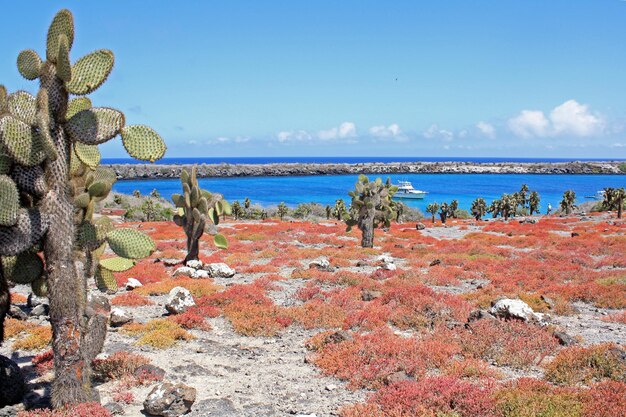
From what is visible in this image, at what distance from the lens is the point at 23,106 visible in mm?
7184

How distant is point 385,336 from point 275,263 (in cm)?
1323

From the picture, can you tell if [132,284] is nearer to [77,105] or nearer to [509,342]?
[77,105]

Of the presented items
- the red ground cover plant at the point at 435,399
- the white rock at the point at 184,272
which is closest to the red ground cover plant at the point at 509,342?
the red ground cover plant at the point at 435,399

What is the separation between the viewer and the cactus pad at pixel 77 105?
24.0 ft

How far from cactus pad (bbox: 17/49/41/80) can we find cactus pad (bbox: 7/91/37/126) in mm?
355

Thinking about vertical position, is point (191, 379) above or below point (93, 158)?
below

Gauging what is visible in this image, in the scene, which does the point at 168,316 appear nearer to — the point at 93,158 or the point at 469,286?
the point at 93,158

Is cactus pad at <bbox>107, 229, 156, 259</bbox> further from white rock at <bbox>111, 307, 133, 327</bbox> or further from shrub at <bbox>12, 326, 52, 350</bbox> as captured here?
white rock at <bbox>111, 307, 133, 327</bbox>

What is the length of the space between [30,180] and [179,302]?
7.93 metres

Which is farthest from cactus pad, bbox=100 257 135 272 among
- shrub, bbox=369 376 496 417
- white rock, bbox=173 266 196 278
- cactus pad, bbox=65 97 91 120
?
white rock, bbox=173 266 196 278

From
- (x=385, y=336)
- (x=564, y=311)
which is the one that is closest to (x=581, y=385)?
(x=385, y=336)

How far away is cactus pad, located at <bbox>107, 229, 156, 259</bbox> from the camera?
795cm

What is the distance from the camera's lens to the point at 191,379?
924cm

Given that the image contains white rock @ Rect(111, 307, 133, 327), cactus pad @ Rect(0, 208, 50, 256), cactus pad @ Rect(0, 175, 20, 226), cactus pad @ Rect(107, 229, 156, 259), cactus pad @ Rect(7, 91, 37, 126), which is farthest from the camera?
white rock @ Rect(111, 307, 133, 327)
